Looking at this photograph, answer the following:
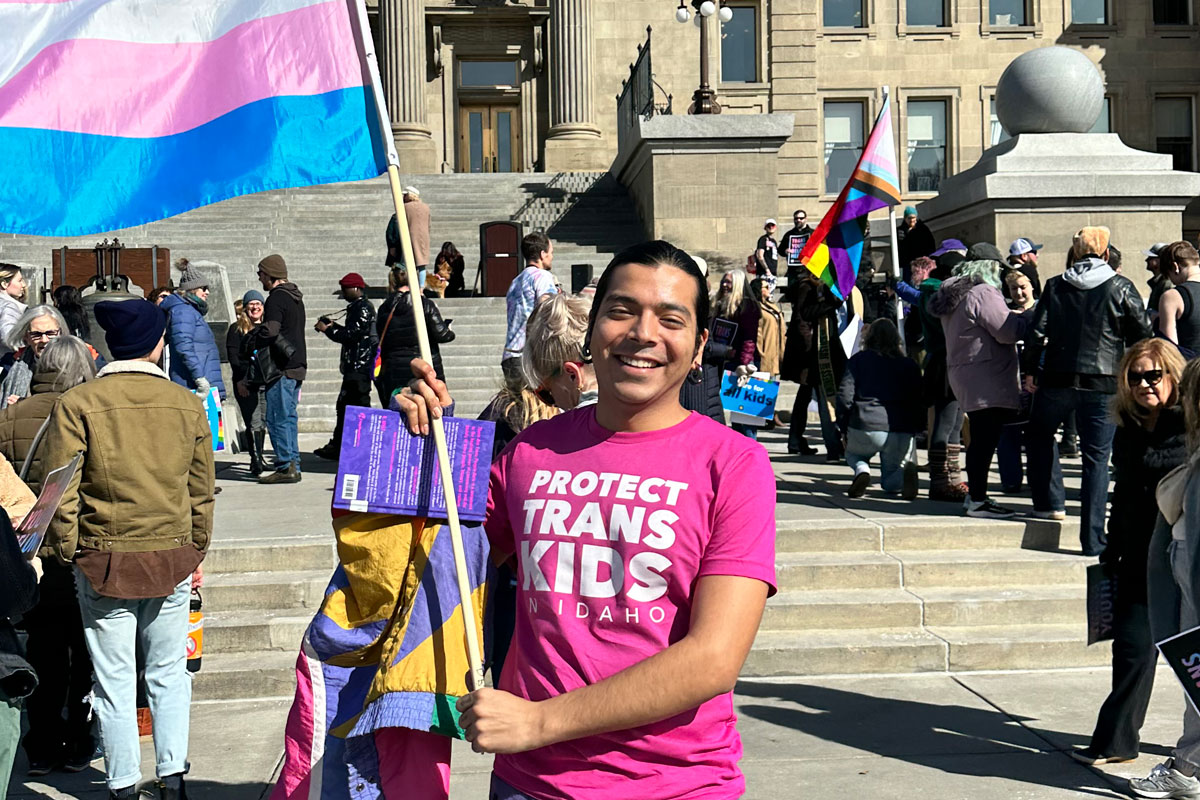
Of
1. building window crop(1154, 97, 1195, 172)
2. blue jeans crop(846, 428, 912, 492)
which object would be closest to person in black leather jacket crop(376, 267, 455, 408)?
blue jeans crop(846, 428, 912, 492)

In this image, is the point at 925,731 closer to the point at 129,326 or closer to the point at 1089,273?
the point at 1089,273

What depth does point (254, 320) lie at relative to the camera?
11484 mm

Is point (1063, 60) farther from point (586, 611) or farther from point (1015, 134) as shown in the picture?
point (586, 611)

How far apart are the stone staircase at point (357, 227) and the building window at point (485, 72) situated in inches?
316

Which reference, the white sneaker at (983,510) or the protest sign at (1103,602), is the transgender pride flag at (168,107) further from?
the white sneaker at (983,510)

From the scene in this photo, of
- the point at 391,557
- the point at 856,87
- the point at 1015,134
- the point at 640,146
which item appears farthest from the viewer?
the point at 856,87

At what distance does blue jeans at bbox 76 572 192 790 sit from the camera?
4840mm

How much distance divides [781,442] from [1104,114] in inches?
1067

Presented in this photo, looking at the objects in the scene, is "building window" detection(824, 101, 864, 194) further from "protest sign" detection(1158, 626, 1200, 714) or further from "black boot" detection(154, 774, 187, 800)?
"black boot" detection(154, 774, 187, 800)

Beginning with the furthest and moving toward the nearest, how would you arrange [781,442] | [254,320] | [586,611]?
[781,442], [254,320], [586,611]

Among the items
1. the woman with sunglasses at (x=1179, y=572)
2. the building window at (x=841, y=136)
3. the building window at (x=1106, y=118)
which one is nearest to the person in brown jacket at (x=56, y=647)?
the woman with sunglasses at (x=1179, y=572)

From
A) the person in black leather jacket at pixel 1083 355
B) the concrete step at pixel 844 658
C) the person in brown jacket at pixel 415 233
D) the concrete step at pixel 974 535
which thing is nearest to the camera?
the concrete step at pixel 844 658

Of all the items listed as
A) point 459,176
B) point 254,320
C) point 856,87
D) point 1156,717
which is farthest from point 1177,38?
point 1156,717

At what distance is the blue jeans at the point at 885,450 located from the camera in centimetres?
946
